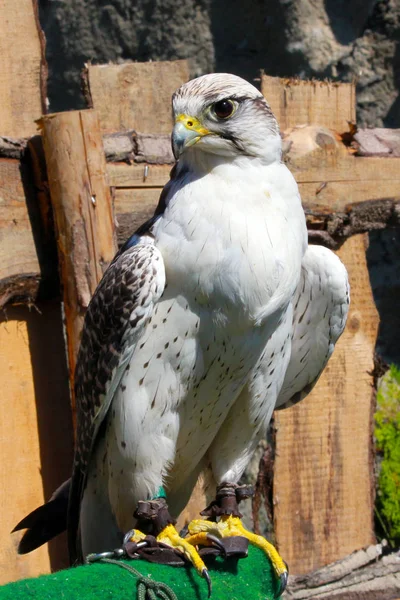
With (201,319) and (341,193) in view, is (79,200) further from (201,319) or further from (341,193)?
(341,193)

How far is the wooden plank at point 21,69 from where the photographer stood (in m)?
3.30

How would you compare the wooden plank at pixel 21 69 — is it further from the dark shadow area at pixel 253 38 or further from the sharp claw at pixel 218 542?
the dark shadow area at pixel 253 38

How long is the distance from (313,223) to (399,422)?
1719 mm

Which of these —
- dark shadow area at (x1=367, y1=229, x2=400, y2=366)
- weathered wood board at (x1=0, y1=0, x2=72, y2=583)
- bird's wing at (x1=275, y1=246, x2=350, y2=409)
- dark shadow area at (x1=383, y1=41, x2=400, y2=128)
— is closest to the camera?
bird's wing at (x1=275, y1=246, x2=350, y2=409)

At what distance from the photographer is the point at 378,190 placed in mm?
3607

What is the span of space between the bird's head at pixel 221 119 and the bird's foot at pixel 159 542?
96 centimetres

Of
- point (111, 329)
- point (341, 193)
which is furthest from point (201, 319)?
point (341, 193)

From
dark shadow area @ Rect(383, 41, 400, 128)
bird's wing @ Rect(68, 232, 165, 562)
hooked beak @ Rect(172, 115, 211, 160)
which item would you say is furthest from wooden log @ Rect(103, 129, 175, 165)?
dark shadow area @ Rect(383, 41, 400, 128)

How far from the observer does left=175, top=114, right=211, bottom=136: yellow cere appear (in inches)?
92.6

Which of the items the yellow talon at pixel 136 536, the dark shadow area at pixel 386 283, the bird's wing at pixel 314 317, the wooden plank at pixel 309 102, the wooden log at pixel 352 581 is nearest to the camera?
the yellow talon at pixel 136 536

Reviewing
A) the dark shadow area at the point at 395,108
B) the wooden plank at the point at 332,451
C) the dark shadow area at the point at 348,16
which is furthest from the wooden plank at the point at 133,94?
the dark shadow area at the point at 395,108

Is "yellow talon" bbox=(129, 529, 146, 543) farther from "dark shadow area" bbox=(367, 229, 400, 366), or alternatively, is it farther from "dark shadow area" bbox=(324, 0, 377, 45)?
"dark shadow area" bbox=(324, 0, 377, 45)

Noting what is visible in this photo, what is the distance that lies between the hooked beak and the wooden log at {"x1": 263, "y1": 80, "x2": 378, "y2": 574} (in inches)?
50.0

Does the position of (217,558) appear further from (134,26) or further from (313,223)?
(134,26)
